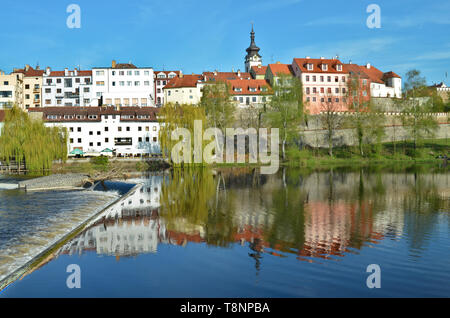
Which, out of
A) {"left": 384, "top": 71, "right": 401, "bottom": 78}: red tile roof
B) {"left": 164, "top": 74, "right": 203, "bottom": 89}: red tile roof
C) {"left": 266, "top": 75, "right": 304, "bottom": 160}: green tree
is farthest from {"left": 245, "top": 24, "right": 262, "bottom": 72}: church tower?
{"left": 266, "top": 75, "right": 304, "bottom": 160}: green tree

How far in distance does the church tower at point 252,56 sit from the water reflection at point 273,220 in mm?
93997

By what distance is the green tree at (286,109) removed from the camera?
216 feet

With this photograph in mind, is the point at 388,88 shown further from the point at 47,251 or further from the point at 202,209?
the point at 47,251

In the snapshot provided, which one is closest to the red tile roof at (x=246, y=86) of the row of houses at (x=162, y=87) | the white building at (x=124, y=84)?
the row of houses at (x=162, y=87)

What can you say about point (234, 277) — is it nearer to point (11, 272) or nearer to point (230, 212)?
point (11, 272)

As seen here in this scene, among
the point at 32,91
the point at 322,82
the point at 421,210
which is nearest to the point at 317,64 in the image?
the point at 322,82

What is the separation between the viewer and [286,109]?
65.8 m

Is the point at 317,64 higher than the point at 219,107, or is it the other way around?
the point at 317,64

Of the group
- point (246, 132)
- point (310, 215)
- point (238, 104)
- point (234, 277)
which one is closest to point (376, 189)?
point (310, 215)

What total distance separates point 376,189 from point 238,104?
192 ft

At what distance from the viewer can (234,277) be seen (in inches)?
478

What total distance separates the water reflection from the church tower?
93997 mm

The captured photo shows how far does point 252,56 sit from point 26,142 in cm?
8613

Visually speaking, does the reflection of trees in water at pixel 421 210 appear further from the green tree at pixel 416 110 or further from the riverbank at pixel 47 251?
the green tree at pixel 416 110
